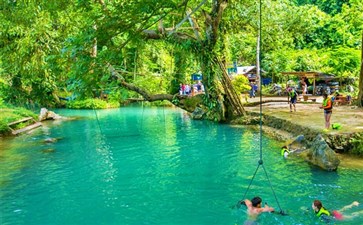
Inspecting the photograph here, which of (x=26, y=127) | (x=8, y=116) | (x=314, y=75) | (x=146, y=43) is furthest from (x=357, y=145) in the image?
(x=314, y=75)

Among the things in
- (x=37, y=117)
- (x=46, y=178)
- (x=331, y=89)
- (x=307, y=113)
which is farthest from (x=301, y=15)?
(x=46, y=178)

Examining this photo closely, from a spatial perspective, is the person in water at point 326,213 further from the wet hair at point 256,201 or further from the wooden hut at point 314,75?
the wooden hut at point 314,75

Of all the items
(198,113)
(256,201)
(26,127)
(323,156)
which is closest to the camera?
(256,201)

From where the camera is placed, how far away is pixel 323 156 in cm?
1190

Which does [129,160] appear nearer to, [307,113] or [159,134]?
[159,134]

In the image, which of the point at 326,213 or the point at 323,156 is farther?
the point at 323,156

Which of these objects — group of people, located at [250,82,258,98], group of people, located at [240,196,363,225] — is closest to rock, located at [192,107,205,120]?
group of people, located at [250,82,258,98]

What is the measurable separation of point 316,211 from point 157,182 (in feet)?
15.6

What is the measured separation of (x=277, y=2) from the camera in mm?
29453

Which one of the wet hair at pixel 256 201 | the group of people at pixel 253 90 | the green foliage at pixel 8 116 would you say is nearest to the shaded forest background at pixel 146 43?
the green foliage at pixel 8 116

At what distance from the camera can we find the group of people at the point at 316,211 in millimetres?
8062

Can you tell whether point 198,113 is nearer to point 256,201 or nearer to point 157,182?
point 157,182

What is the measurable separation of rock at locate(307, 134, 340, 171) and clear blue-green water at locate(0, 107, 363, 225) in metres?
0.32

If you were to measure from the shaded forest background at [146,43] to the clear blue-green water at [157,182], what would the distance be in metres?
2.79
